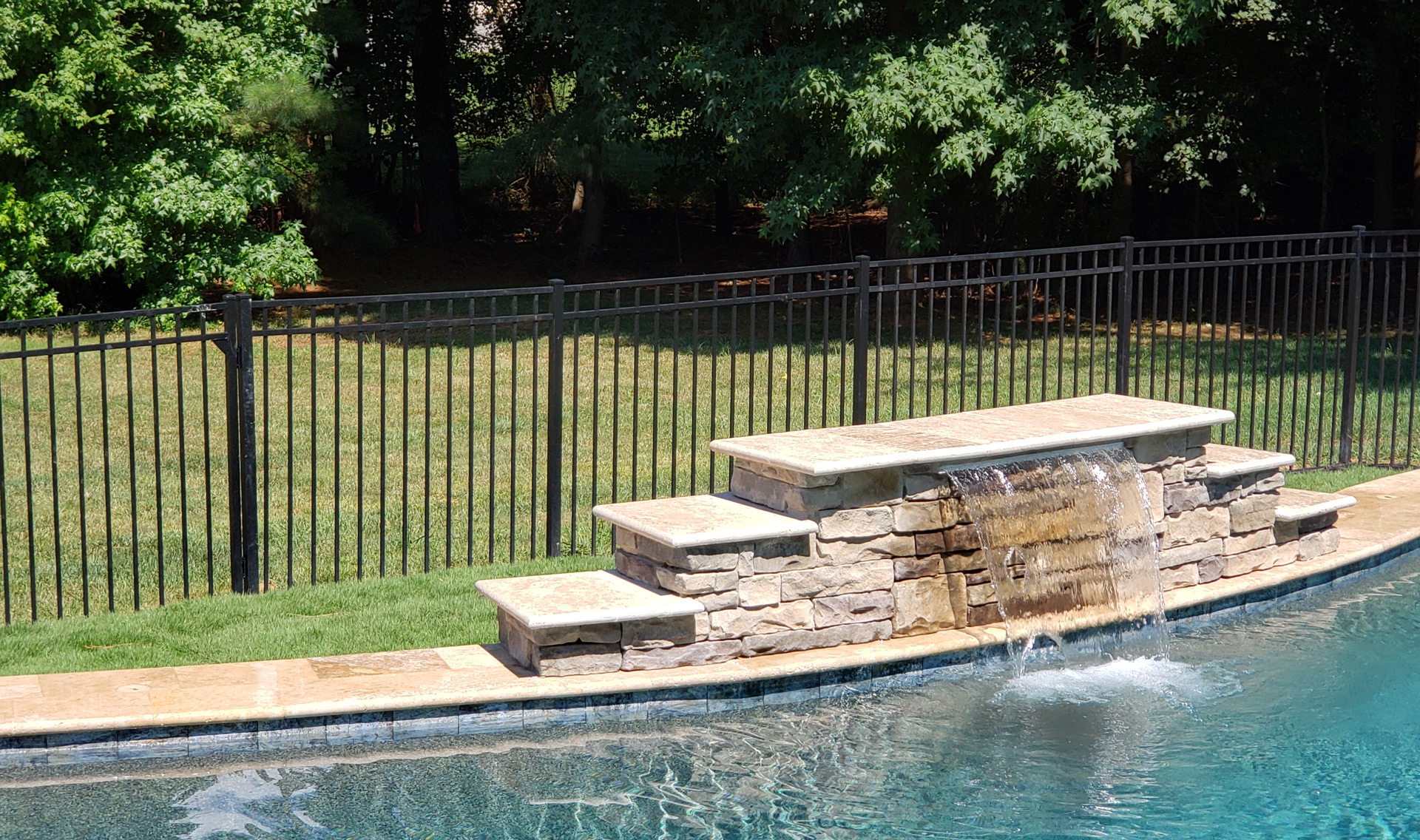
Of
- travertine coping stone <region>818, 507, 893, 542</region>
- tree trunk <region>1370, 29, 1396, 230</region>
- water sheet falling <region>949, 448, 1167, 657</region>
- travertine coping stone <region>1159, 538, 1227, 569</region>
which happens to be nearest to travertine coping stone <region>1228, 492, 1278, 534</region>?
travertine coping stone <region>1159, 538, 1227, 569</region>

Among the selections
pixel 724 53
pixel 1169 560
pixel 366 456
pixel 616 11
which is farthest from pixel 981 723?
pixel 616 11

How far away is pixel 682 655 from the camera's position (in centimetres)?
610

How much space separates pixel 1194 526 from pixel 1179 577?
0.27 m

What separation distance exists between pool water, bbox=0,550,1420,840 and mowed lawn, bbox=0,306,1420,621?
172cm

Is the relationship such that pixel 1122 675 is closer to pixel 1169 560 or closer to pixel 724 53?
pixel 1169 560

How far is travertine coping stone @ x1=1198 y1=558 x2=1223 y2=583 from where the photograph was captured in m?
7.52

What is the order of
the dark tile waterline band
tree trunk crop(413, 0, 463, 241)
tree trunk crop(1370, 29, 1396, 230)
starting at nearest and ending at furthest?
1. the dark tile waterline band
2. tree trunk crop(1370, 29, 1396, 230)
3. tree trunk crop(413, 0, 463, 241)

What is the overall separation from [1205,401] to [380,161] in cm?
1937

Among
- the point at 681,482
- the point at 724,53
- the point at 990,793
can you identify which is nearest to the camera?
the point at 990,793

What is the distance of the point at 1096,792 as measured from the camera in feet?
17.5

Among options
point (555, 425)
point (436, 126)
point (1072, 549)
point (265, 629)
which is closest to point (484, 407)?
point (555, 425)

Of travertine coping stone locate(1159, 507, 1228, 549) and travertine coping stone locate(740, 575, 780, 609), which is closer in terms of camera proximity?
travertine coping stone locate(740, 575, 780, 609)

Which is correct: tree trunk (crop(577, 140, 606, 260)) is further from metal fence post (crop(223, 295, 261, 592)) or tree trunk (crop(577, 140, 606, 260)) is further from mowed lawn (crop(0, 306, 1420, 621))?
metal fence post (crop(223, 295, 261, 592))

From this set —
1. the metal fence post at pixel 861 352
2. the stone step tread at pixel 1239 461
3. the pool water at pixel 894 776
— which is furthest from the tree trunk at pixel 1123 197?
the pool water at pixel 894 776
